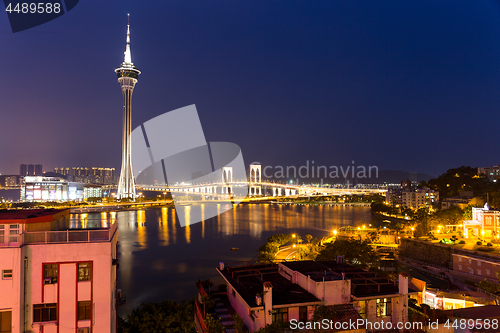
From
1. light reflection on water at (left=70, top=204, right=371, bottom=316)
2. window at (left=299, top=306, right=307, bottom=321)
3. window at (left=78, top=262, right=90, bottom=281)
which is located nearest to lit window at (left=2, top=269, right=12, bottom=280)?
window at (left=78, top=262, right=90, bottom=281)

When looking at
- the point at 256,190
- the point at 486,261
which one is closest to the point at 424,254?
the point at 486,261

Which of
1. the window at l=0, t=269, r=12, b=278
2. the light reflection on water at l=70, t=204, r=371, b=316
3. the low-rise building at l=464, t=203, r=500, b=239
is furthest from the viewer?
the low-rise building at l=464, t=203, r=500, b=239

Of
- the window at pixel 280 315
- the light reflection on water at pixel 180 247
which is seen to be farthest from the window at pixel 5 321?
the window at pixel 280 315

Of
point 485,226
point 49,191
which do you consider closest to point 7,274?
point 485,226

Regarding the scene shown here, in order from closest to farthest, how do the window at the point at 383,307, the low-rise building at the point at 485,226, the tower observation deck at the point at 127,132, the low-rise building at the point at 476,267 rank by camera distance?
the window at the point at 383,307 → the low-rise building at the point at 476,267 → the low-rise building at the point at 485,226 → the tower observation deck at the point at 127,132

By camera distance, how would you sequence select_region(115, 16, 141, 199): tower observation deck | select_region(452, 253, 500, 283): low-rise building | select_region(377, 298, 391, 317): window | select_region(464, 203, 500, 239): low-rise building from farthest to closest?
select_region(115, 16, 141, 199): tower observation deck, select_region(464, 203, 500, 239): low-rise building, select_region(452, 253, 500, 283): low-rise building, select_region(377, 298, 391, 317): window

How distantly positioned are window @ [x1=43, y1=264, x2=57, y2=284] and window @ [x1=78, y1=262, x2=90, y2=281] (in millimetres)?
87

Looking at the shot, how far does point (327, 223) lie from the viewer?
9555 millimetres

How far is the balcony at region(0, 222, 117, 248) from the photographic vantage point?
4.33 feet

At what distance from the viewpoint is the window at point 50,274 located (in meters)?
1.33

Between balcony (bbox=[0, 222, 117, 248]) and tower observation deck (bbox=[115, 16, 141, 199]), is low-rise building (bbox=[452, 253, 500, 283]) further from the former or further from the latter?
tower observation deck (bbox=[115, 16, 141, 199])

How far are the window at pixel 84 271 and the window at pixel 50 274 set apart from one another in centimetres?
9

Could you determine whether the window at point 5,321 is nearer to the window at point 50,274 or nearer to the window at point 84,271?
the window at point 50,274

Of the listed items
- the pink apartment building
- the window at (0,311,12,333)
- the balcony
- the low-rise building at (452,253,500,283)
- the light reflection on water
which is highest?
the balcony
